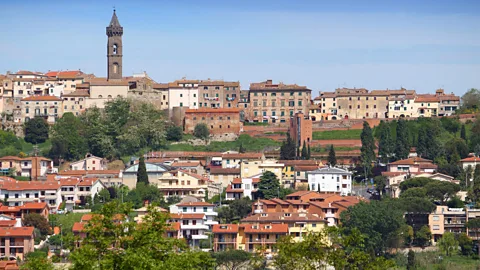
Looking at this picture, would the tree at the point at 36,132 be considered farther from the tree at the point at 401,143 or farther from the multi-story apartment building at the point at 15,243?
the multi-story apartment building at the point at 15,243

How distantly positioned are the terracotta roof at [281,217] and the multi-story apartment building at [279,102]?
23641mm

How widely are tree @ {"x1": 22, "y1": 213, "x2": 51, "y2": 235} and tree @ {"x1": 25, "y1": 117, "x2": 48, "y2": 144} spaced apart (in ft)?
58.1

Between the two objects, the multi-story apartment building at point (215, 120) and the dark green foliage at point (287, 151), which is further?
the multi-story apartment building at point (215, 120)

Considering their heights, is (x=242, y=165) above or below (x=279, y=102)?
below

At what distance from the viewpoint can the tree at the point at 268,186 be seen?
5953 centimetres

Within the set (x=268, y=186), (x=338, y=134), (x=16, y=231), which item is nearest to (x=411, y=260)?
(x=268, y=186)

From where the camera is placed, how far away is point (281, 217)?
179 feet

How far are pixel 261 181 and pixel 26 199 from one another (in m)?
11.0

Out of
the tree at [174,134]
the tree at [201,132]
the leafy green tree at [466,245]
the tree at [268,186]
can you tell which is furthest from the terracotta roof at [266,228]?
the tree at [201,132]

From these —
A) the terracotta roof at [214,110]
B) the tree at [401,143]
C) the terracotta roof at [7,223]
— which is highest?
the terracotta roof at [214,110]

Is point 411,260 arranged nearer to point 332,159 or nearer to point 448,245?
point 448,245

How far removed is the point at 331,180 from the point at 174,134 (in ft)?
44.2

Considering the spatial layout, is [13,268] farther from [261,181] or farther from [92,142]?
[92,142]

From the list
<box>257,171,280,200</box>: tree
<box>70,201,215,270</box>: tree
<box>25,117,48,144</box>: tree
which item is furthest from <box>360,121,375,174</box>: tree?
<box>70,201,215,270</box>: tree
